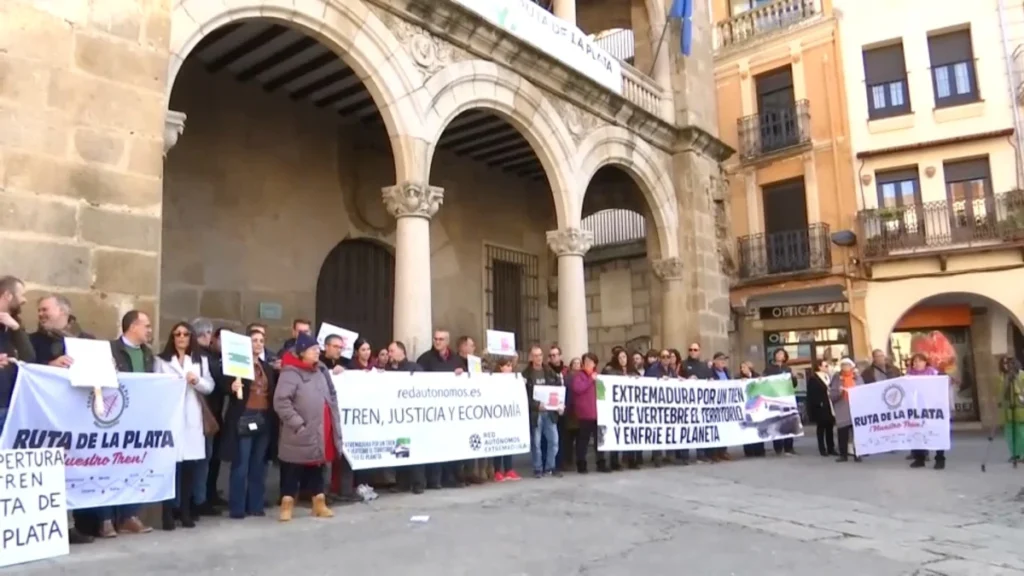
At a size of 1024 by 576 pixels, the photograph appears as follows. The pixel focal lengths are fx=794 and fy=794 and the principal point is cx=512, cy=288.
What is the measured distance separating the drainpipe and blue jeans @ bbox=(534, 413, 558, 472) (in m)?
14.3

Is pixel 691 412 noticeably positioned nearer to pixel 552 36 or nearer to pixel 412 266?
pixel 412 266

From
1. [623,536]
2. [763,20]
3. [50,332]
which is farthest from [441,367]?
[763,20]

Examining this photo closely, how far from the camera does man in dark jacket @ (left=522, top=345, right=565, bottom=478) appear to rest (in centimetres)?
889

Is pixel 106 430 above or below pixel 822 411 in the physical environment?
above

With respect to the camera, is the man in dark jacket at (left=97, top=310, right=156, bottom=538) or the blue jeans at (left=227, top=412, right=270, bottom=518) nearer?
the man in dark jacket at (left=97, top=310, right=156, bottom=538)

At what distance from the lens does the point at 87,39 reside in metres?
6.39

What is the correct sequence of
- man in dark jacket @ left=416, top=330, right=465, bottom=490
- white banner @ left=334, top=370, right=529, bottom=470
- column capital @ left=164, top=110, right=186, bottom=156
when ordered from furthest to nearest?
1. man in dark jacket @ left=416, top=330, right=465, bottom=490
2. white banner @ left=334, top=370, right=529, bottom=470
3. column capital @ left=164, top=110, right=186, bottom=156

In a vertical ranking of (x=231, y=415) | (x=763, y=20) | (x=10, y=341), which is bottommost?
(x=231, y=415)

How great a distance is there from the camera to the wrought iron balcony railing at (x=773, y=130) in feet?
66.6

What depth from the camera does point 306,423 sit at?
6.14 m

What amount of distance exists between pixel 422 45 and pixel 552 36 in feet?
8.73

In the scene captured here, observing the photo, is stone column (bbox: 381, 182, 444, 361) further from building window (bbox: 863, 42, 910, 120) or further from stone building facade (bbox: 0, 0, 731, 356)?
building window (bbox: 863, 42, 910, 120)

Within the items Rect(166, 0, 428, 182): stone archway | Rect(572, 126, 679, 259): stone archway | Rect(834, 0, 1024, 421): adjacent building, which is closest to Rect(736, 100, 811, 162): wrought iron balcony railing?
Rect(834, 0, 1024, 421): adjacent building

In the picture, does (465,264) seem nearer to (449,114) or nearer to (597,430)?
(449,114)
